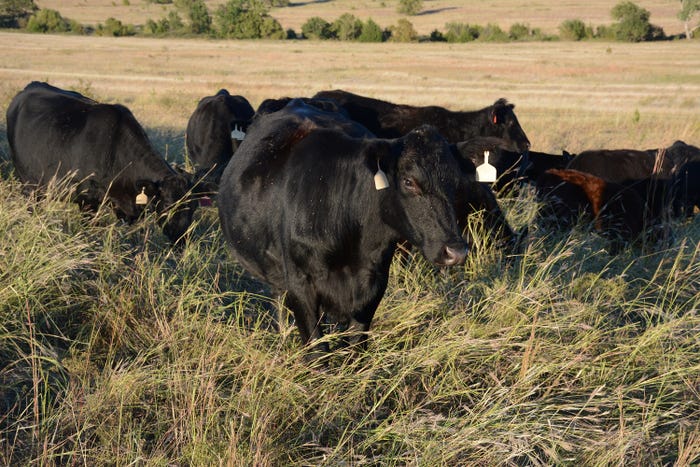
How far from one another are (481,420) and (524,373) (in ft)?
1.85

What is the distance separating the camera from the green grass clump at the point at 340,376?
3.70 m

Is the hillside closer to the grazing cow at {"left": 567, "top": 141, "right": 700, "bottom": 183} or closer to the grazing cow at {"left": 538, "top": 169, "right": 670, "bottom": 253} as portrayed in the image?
the grazing cow at {"left": 567, "top": 141, "right": 700, "bottom": 183}

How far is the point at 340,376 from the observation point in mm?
4211

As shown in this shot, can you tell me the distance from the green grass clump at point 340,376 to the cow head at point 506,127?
18.1 feet

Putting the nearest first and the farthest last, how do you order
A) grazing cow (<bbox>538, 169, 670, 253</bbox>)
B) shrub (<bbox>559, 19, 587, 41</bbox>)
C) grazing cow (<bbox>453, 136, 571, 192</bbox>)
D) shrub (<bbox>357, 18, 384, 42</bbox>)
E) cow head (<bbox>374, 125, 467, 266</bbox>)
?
cow head (<bbox>374, 125, 467, 266</bbox>) → grazing cow (<bbox>538, 169, 670, 253</bbox>) → grazing cow (<bbox>453, 136, 571, 192</bbox>) → shrub (<bbox>559, 19, 587, 41</bbox>) → shrub (<bbox>357, 18, 384, 42</bbox>)

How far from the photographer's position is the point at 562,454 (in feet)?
12.5

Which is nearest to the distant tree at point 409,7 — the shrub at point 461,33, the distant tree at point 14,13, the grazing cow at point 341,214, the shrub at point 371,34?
the shrub at point 461,33

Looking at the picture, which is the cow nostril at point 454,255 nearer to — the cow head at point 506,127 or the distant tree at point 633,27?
the cow head at point 506,127

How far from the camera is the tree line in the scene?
7119cm

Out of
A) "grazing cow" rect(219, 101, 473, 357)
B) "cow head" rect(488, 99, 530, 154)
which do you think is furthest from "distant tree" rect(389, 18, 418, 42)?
"grazing cow" rect(219, 101, 473, 357)

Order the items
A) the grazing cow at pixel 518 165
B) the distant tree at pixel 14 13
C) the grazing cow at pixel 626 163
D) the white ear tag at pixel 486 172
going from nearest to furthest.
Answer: the white ear tag at pixel 486 172, the grazing cow at pixel 518 165, the grazing cow at pixel 626 163, the distant tree at pixel 14 13

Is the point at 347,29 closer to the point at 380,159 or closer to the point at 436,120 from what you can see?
the point at 436,120

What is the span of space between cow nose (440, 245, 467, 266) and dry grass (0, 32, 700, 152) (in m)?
12.1

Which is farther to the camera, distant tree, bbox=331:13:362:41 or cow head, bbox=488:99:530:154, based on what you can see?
distant tree, bbox=331:13:362:41
